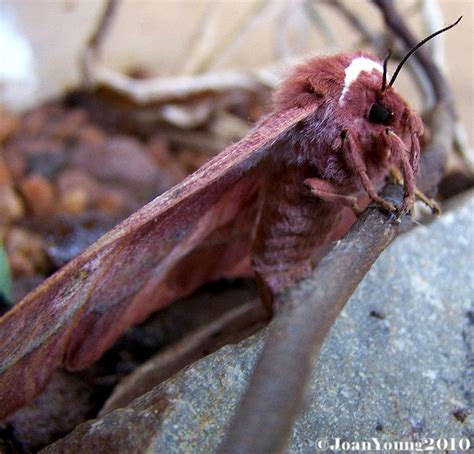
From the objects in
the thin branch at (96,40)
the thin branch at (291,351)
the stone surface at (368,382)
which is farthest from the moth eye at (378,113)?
the thin branch at (96,40)

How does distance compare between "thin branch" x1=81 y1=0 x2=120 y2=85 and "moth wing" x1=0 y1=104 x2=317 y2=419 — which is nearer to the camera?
"moth wing" x1=0 y1=104 x2=317 y2=419

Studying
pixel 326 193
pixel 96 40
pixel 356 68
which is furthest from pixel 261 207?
pixel 96 40

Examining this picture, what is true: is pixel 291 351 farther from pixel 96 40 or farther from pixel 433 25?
pixel 96 40

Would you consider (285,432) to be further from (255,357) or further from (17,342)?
(17,342)

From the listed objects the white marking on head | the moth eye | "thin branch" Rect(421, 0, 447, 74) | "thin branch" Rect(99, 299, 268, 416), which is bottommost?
"thin branch" Rect(421, 0, 447, 74)

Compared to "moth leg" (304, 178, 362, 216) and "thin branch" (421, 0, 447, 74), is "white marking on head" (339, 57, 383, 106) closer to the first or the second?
"moth leg" (304, 178, 362, 216)

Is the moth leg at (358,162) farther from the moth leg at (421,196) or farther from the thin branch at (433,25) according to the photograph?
the thin branch at (433,25)

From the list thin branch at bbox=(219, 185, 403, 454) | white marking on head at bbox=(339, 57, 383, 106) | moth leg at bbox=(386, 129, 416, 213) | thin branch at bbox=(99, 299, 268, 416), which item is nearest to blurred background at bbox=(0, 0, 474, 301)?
thin branch at bbox=(99, 299, 268, 416)
